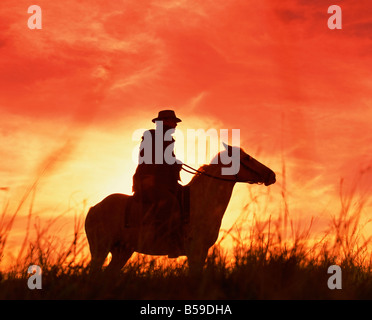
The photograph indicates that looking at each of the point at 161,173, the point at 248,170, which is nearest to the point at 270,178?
the point at 248,170

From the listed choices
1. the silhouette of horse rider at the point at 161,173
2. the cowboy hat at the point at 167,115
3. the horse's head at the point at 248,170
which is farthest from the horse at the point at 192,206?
the cowboy hat at the point at 167,115

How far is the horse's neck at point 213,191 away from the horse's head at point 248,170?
10.2 inches

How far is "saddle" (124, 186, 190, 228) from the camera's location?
379 inches

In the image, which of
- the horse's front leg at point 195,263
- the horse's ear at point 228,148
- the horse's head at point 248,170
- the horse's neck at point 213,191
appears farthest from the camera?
the horse's head at point 248,170

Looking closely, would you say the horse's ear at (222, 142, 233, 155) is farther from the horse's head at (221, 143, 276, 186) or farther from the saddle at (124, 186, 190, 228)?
the saddle at (124, 186, 190, 228)

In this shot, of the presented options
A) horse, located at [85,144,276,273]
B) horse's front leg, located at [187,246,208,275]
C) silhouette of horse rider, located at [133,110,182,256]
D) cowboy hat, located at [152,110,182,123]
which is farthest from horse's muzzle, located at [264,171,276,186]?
horse's front leg, located at [187,246,208,275]

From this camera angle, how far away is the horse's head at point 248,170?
32.8ft

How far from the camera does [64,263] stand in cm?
609

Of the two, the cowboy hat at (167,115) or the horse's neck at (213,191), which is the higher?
the cowboy hat at (167,115)

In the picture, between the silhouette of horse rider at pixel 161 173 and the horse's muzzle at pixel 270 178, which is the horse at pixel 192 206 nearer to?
the horse's muzzle at pixel 270 178

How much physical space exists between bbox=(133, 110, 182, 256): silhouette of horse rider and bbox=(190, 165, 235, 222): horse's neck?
1.09ft

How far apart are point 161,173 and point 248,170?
1585mm

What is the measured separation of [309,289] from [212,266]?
1.03 m
